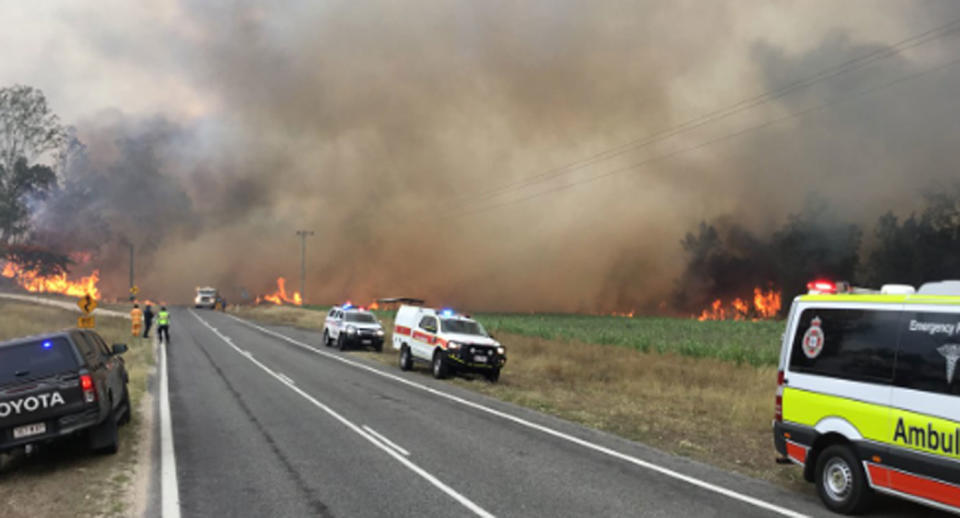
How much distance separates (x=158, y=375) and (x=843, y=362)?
56.8ft

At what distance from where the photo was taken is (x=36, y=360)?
8.72m

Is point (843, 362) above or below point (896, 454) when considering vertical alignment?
above

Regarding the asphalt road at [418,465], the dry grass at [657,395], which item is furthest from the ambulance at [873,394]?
the dry grass at [657,395]

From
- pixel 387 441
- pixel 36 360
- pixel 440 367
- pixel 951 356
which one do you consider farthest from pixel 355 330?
pixel 951 356

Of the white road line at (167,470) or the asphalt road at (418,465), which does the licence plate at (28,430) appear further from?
the asphalt road at (418,465)

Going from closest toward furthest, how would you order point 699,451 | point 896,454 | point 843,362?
1. point 896,454
2. point 843,362
3. point 699,451

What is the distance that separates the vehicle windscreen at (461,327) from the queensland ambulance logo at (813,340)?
13.4 metres

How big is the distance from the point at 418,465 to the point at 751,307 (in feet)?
302

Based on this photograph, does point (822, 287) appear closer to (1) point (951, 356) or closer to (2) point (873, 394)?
(2) point (873, 394)

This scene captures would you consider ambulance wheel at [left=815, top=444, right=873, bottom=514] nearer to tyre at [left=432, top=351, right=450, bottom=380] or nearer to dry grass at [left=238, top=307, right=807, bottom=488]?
dry grass at [left=238, top=307, right=807, bottom=488]

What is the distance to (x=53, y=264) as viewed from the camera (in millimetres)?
74875

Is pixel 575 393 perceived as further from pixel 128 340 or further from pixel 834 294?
pixel 128 340

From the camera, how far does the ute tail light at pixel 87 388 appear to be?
8.50 meters

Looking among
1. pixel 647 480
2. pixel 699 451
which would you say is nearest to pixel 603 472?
pixel 647 480
